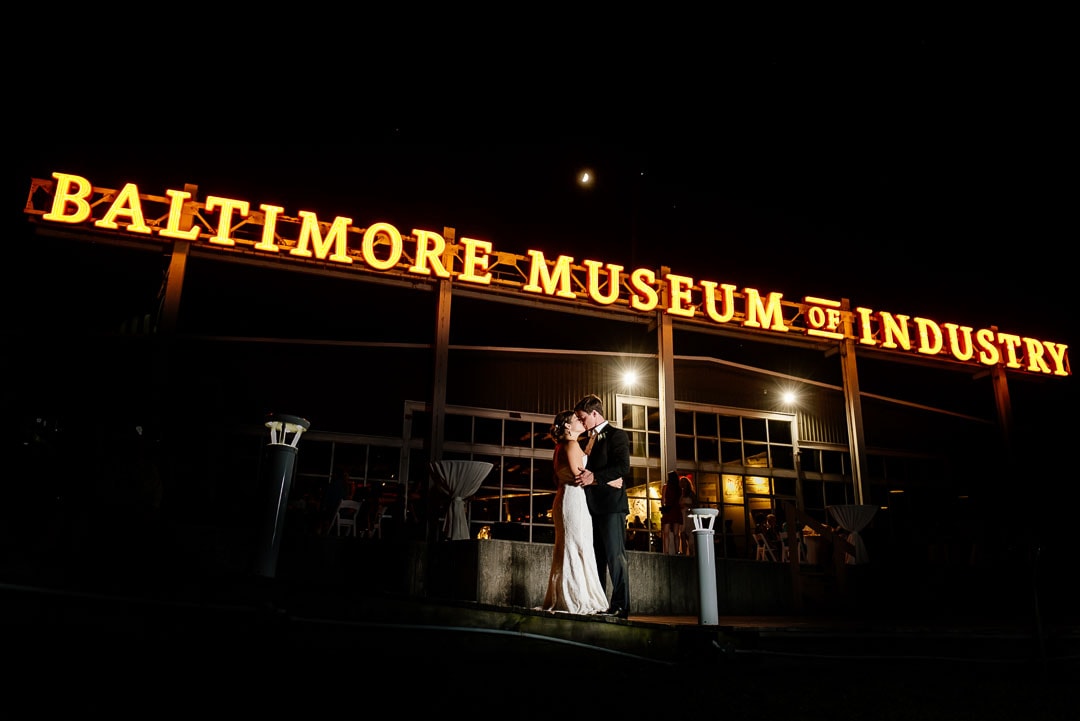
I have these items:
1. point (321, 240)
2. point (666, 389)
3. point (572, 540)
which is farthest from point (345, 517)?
point (572, 540)

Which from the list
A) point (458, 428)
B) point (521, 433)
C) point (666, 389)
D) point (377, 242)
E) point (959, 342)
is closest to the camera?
point (377, 242)

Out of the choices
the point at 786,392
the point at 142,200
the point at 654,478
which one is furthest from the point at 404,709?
the point at 786,392

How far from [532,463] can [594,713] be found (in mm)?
10755

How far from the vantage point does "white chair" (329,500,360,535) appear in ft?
39.3

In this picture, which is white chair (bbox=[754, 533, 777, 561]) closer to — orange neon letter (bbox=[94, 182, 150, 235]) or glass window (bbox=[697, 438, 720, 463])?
glass window (bbox=[697, 438, 720, 463])

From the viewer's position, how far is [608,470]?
5949 millimetres

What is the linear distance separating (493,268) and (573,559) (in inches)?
345

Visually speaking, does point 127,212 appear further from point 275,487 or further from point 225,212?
point 275,487

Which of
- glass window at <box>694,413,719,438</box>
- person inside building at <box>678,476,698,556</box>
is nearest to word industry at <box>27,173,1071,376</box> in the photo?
glass window at <box>694,413,719,438</box>

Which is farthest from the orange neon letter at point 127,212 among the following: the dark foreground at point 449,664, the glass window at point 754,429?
the glass window at point 754,429

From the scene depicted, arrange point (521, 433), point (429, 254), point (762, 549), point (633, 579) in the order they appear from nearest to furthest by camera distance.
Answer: point (633, 579)
point (429, 254)
point (521, 433)
point (762, 549)

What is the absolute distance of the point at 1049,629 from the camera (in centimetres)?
716

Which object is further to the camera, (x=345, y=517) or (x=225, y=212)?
(x=345, y=517)

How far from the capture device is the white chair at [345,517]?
11979 mm
